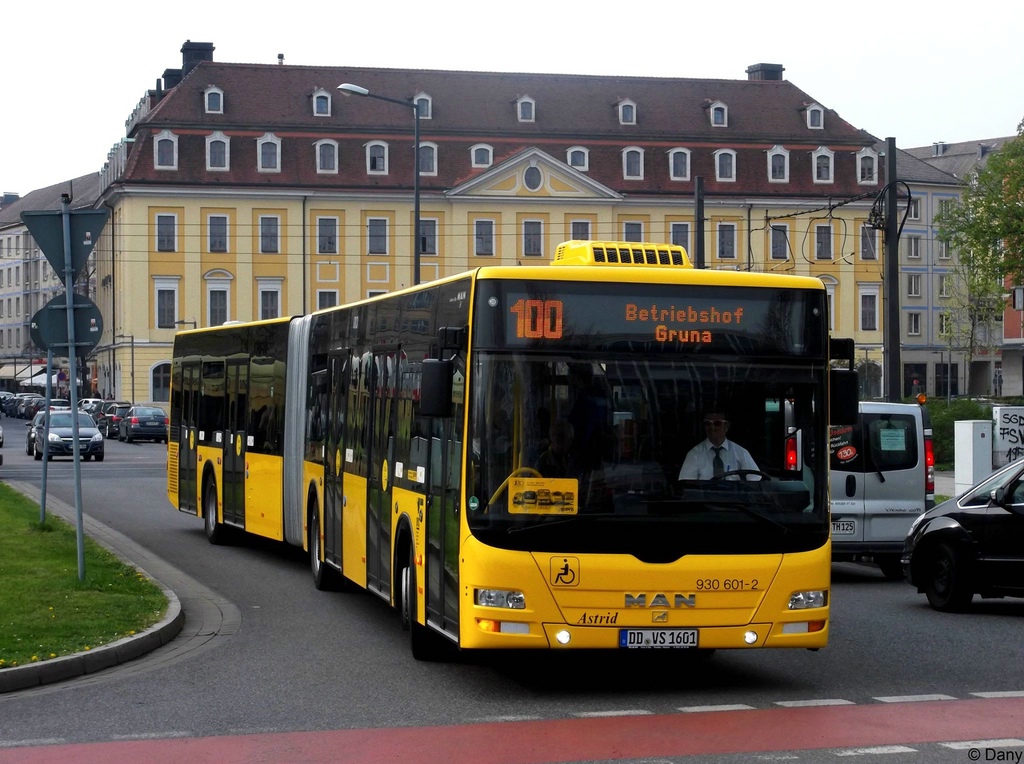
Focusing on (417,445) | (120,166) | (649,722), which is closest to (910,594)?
(417,445)

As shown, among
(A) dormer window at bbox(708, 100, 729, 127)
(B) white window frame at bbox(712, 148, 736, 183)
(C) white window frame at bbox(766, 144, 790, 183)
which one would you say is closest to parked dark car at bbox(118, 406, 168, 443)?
(B) white window frame at bbox(712, 148, 736, 183)

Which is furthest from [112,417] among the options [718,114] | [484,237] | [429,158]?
[718,114]

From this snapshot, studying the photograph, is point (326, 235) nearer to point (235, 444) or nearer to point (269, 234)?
point (269, 234)

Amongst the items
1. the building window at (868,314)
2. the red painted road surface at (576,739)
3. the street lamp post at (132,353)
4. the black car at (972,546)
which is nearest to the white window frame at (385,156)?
the street lamp post at (132,353)

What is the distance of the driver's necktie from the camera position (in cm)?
1014

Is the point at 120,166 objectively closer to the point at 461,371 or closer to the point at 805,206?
the point at 805,206

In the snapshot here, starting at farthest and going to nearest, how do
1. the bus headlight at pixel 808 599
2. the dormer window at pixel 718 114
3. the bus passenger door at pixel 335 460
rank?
the dormer window at pixel 718 114 → the bus passenger door at pixel 335 460 → the bus headlight at pixel 808 599

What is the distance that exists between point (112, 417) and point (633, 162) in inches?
1245

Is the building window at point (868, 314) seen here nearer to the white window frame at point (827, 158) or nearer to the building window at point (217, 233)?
the white window frame at point (827, 158)

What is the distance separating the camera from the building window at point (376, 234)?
8525 centimetres

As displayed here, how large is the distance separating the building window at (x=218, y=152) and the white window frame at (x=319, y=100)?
16.2ft

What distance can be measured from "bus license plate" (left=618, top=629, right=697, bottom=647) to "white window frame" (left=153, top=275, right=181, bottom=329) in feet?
251

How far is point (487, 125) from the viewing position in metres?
86.1

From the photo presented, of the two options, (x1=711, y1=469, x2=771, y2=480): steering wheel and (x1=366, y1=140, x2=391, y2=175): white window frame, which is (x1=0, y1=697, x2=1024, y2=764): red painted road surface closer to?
(x1=711, y1=469, x2=771, y2=480): steering wheel
